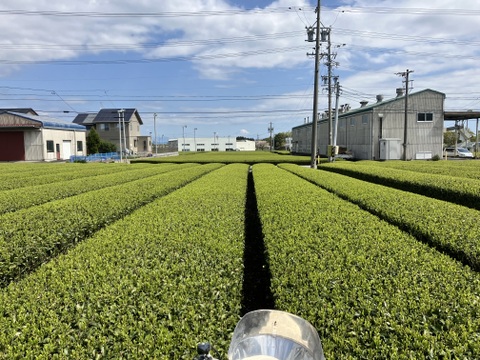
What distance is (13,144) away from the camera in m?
40.9

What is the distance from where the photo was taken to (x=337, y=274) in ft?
11.3

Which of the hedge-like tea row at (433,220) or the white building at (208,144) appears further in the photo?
the white building at (208,144)

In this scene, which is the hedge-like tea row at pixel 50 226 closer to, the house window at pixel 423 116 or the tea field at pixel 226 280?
the tea field at pixel 226 280

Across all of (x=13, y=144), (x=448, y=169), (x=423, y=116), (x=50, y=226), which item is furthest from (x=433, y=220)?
(x=13, y=144)

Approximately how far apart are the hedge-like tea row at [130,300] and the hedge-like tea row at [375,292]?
672 mm

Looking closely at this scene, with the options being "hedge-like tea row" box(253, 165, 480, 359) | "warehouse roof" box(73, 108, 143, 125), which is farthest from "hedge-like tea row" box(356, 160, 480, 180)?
"warehouse roof" box(73, 108, 143, 125)

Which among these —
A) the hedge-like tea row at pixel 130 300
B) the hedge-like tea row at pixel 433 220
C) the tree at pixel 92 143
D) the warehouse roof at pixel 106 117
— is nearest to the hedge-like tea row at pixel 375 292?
the hedge-like tea row at pixel 433 220

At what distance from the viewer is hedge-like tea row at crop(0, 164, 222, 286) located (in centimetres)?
450

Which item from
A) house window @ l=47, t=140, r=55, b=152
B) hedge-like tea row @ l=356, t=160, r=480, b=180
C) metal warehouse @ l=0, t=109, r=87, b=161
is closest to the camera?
hedge-like tea row @ l=356, t=160, r=480, b=180

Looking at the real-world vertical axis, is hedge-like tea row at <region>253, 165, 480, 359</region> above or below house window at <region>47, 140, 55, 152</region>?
below

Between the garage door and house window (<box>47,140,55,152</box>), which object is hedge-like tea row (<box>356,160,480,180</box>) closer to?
house window (<box>47,140,55,152</box>)

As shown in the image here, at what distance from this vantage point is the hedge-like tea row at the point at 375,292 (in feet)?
7.61

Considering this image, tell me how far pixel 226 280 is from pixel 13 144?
47.3 meters

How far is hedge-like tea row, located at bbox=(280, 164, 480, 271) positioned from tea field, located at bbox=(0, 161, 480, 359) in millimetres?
29
